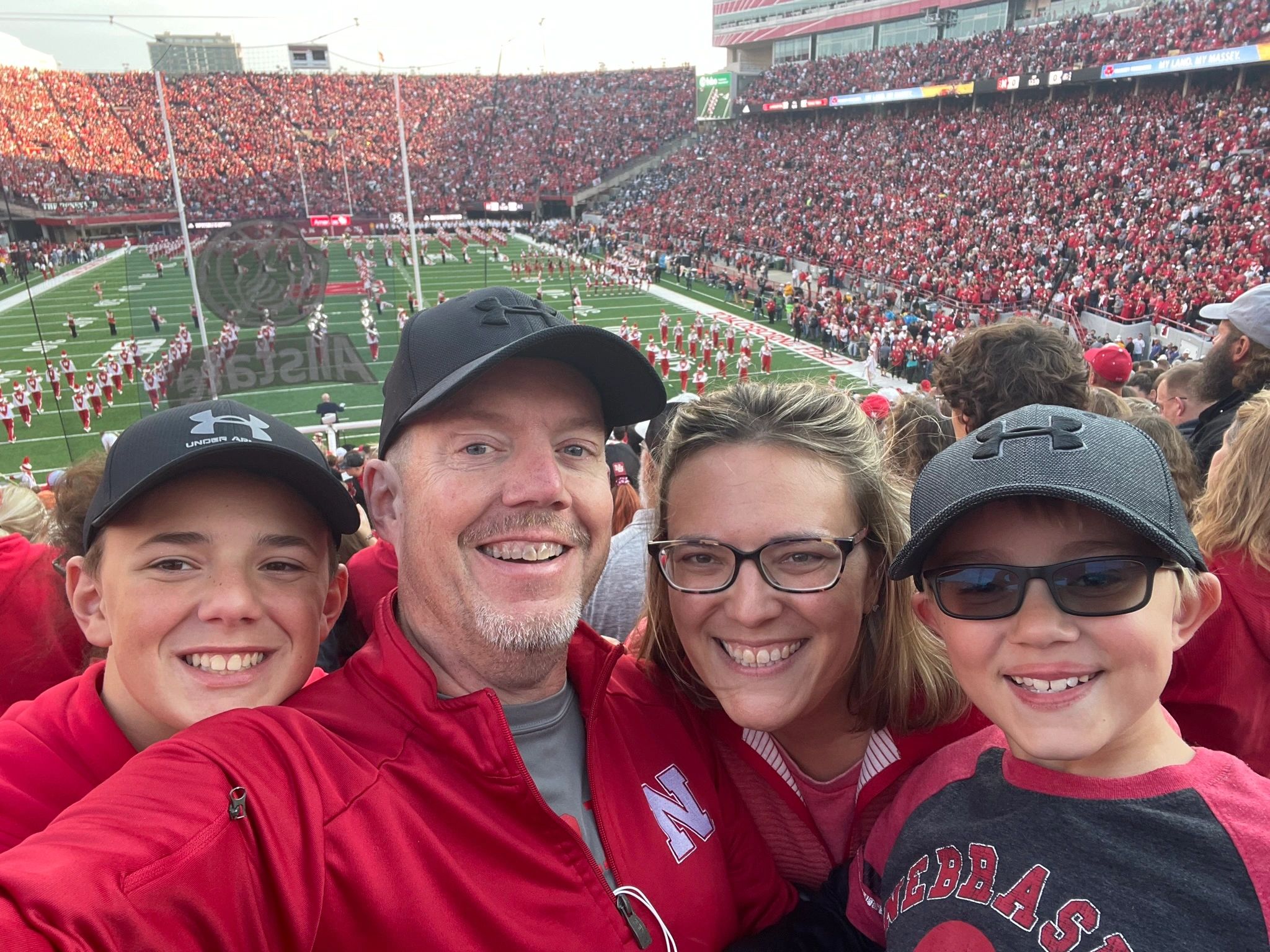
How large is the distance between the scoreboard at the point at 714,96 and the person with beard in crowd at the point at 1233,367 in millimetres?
47884

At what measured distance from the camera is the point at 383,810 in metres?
1.31

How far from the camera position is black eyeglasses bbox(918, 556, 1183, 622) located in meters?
1.26

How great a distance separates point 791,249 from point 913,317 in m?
11.7

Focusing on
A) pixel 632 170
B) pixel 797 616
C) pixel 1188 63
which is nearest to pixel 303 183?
pixel 632 170

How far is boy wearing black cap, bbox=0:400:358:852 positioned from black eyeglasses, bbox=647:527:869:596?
761 millimetres

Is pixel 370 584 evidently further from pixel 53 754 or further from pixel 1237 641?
pixel 1237 641

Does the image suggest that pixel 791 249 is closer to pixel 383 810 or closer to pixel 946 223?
pixel 946 223

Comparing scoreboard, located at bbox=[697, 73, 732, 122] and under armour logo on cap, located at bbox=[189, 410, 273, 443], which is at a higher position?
scoreboard, located at bbox=[697, 73, 732, 122]

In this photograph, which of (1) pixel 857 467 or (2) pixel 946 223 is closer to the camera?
(1) pixel 857 467

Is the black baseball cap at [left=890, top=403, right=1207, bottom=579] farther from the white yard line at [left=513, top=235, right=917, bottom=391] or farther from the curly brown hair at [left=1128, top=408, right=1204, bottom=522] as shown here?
the white yard line at [left=513, top=235, right=917, bottom=391]

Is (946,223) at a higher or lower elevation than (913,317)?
higher

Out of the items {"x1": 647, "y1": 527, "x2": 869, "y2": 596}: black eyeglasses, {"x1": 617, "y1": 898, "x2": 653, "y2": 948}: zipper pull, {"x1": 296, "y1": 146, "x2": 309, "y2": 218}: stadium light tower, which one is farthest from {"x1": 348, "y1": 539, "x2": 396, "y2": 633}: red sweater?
{"x1": 296, "y1": 146, "x2": 309, "y2": 218}: stadium light tower

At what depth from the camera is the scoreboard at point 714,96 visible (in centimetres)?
4728

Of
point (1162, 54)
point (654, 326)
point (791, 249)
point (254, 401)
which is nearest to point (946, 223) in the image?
point (791, 249)
